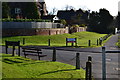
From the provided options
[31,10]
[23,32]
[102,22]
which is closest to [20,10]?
[31,10]

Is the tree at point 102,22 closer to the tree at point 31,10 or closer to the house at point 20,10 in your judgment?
the house at point 20,10

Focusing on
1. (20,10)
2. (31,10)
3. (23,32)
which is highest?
(20,10)

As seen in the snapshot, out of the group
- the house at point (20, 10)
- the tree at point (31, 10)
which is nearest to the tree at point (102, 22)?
the house at point (20, 10)

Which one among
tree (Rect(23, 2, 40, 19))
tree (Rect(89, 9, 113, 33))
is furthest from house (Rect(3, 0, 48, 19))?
tree (Rect(89, 9, 113, 33))

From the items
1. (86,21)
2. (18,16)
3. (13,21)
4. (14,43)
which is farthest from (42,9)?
(14,43)

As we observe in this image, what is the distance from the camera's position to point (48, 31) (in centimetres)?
4019

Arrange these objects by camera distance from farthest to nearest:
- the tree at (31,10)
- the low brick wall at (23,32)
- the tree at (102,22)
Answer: the tree at (102,22) → the tree at (31,10) → the low brick wall at (23,32)

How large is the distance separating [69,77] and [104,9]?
291ft

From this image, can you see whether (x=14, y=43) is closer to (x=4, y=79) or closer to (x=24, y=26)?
(x=4, y=79)

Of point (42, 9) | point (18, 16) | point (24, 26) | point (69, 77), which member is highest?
point (42, 9)

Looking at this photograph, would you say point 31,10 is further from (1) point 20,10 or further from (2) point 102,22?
(2) point 102,22

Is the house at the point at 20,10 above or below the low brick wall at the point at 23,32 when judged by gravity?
above

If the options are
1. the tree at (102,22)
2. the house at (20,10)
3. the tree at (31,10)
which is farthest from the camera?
the tree at (102,22)

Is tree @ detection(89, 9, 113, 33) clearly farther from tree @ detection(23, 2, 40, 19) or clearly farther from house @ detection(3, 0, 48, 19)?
tree @ detection(23, 2, 40, 19)
